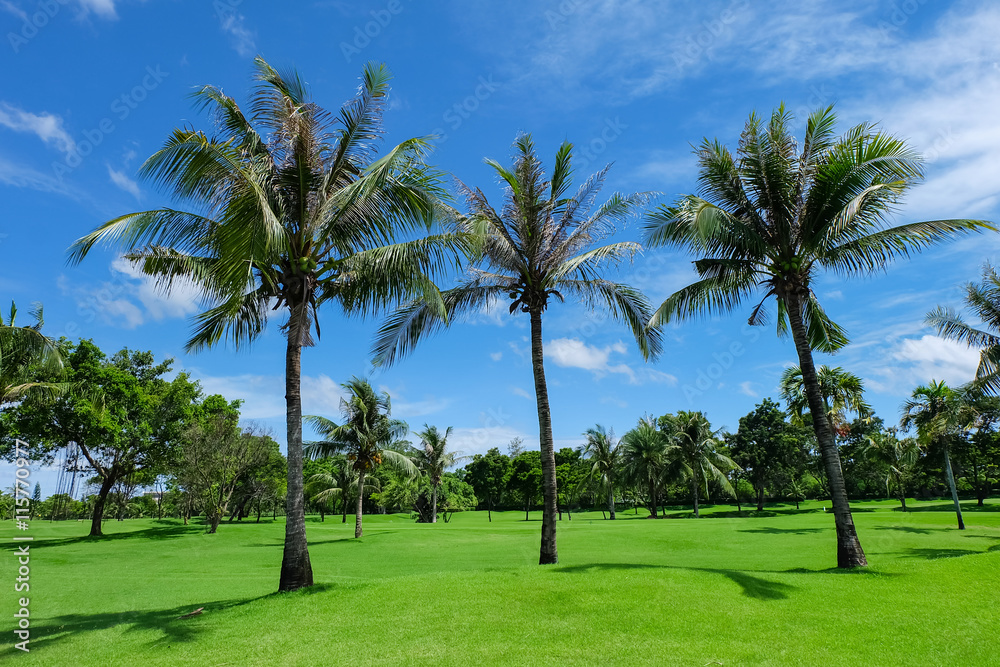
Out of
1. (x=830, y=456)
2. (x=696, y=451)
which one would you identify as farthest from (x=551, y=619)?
(x=696, y=451)

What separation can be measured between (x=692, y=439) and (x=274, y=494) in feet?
124

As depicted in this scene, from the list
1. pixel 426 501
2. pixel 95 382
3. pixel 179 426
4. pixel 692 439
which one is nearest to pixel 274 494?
pixel 426 501

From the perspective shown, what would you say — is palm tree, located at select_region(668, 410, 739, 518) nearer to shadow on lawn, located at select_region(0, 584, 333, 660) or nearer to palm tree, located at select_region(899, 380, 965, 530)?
palm tree, located at select_region(899, 380, 965, 530)

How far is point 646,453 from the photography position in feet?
156

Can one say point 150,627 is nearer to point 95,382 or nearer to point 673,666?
point 673,666

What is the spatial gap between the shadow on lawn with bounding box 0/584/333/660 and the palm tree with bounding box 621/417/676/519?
40.1 meters

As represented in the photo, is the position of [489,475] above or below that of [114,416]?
below

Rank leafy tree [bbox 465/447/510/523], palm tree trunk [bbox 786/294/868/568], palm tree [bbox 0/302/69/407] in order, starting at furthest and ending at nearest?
leafy tree [bbox 465/447/510/523]
palm tree [bbox 0/302/69/407]
palm tree trunk [bbox 786/294/868/568]

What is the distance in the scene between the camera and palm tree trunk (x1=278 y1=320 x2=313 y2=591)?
429 inches

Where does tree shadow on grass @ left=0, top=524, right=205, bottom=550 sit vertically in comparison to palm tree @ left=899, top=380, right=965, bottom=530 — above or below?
below

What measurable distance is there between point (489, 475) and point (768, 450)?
35.6 metres

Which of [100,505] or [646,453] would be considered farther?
[646,453]

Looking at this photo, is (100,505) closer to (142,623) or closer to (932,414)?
(142,623)

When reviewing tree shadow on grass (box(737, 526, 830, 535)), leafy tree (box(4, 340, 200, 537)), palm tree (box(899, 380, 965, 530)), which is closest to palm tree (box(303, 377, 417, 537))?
leafy tree (box(4, 340, 200, 537))
